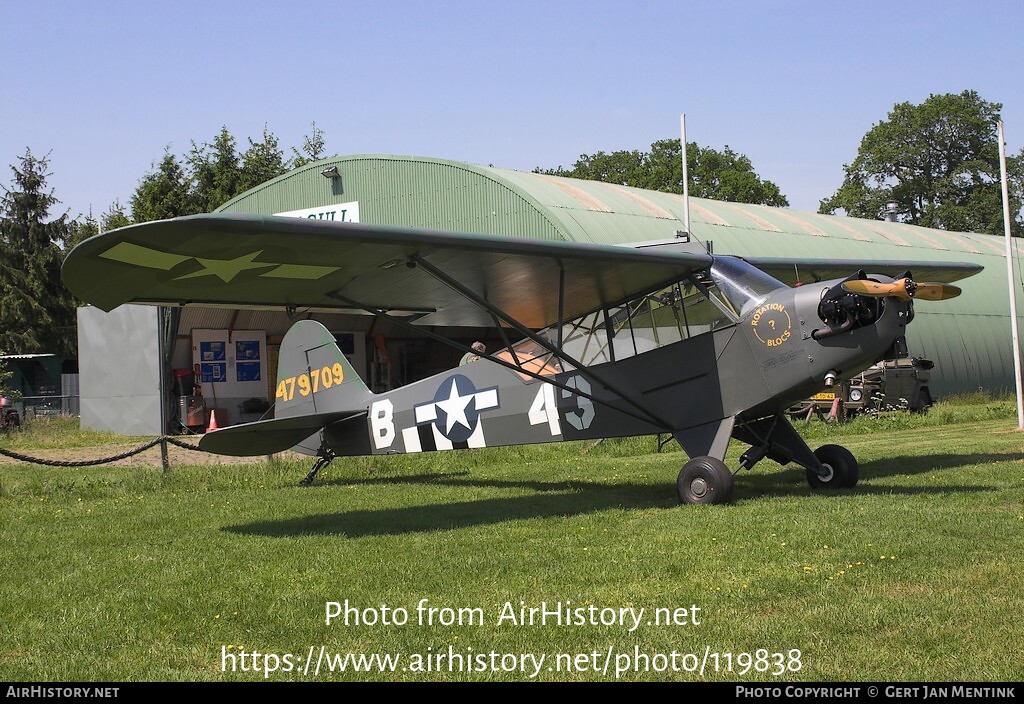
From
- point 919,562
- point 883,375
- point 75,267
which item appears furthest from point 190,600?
point 883,375

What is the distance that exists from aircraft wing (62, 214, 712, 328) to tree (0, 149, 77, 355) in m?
43.1

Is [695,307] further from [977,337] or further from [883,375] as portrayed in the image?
[977,337]

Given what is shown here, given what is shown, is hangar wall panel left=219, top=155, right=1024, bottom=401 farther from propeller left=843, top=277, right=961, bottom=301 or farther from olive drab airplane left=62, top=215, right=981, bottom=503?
propeller left=843, top=277, right=961, bottom=301

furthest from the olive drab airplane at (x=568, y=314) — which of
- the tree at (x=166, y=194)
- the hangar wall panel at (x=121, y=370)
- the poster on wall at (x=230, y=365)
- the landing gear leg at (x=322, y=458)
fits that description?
the tree at (x=166, y=194)

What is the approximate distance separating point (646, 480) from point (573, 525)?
3672 millimetres

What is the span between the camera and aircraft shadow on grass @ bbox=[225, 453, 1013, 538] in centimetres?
854

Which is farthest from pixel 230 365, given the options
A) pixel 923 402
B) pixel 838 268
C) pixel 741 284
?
pixel 741 284

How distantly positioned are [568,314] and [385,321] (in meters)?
13.9

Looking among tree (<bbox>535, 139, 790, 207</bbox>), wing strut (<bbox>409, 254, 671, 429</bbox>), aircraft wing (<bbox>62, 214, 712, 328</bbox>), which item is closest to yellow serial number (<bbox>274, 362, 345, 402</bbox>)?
aircraft wing (<bbox>62, 214, 712, 328</bbox>)

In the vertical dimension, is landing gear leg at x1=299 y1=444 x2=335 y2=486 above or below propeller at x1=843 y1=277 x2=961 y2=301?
below

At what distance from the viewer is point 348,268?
8.51m

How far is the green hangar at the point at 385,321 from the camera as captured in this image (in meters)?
23.9

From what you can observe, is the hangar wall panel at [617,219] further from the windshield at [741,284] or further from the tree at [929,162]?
the tree at [929,162]

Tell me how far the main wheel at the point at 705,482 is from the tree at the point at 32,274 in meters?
45.8
